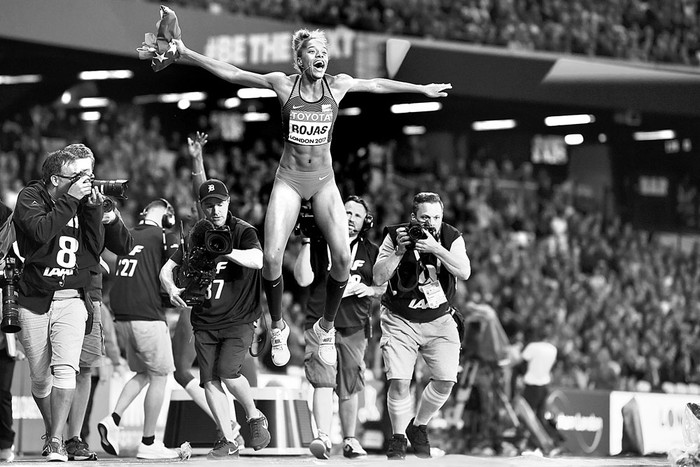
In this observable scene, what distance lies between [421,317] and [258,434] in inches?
60.3

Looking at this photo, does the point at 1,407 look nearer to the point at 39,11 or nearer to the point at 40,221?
the point at 40,221

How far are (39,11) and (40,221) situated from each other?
1202cm

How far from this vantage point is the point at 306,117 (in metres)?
8.61

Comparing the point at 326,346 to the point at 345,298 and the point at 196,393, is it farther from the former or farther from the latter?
the point at 196,393

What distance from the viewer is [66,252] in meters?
8.38

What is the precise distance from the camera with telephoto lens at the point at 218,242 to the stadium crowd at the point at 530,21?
12.4 meters

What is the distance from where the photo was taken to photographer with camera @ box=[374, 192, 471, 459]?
9.30m

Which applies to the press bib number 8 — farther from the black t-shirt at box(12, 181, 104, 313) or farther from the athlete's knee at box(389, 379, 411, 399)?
the athlete's knee at box(389, 379, 411, 399)

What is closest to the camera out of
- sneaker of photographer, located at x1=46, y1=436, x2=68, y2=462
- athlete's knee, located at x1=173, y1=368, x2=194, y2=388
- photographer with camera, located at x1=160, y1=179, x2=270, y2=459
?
sneaker of photographer, located at x1=46, y1=436, x2=68, y2=462

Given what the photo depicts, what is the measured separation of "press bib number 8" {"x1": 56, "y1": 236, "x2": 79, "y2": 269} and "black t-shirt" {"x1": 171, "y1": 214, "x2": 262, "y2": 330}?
1.08 m

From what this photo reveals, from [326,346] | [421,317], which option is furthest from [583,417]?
[326,346]

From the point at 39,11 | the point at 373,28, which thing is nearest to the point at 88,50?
the point at 39,11

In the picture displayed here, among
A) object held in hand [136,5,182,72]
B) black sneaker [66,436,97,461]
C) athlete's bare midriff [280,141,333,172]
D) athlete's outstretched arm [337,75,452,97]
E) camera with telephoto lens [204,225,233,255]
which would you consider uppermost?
object held in hand [136,5,182,72]

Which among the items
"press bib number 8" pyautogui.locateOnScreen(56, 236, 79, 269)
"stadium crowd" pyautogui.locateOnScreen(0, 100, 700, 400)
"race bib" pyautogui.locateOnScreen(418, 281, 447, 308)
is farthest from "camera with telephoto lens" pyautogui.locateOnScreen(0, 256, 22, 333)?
"stadium crowd" pyautogui.locateOnScreen(0, 100, 700, 400)
